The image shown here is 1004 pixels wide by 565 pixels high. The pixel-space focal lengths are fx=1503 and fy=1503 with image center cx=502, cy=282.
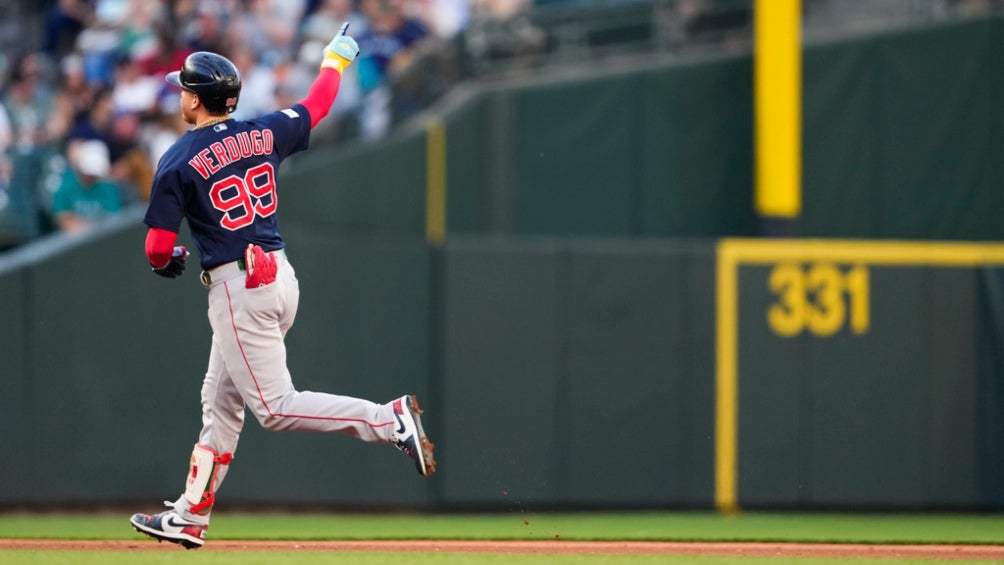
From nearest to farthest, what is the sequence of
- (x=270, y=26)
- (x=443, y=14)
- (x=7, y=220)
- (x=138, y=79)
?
1. (x=7, y=220)
2. (x=138, y=79)
3. (x=270, y=26)
4. (x=443, y=14)

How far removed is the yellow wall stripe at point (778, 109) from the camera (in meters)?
11.4

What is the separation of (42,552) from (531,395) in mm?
3963

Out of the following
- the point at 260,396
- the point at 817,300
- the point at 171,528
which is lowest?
the point at 171,528

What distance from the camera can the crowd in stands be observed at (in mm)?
10055

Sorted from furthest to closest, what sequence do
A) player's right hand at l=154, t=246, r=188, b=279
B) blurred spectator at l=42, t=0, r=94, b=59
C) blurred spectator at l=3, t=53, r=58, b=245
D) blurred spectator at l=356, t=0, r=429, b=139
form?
blurred spectator at l=42, t=0, r=94, b=59 → blurred spectator at l=356, t=0, r=429, b=139 → blurred spectator at l=3, t=53, r=58, b=245 → player's right hand at l=154, t=246, r=188, b=279

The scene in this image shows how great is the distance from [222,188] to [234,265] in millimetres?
317

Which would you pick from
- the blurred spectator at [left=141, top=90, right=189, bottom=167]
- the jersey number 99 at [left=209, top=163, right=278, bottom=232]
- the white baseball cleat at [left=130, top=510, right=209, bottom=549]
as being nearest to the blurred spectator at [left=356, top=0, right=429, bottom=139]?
the blurred spectator at [left=141, top=90, right=189, bottom=167]

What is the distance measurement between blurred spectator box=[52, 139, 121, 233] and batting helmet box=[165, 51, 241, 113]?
4026mm

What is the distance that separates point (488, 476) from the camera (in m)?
9.80

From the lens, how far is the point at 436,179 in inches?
450

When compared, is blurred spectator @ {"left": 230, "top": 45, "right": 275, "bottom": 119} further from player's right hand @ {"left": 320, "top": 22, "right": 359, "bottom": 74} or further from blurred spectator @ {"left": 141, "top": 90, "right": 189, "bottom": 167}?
player's right hand @ {"left": 320, "top": 22, "right": 359, "bottom": 74}

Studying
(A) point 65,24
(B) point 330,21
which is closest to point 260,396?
(B) point 330,21

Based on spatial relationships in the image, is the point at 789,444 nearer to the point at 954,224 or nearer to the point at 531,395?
the point at 531,395

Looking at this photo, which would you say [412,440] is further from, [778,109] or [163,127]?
[778,109]
